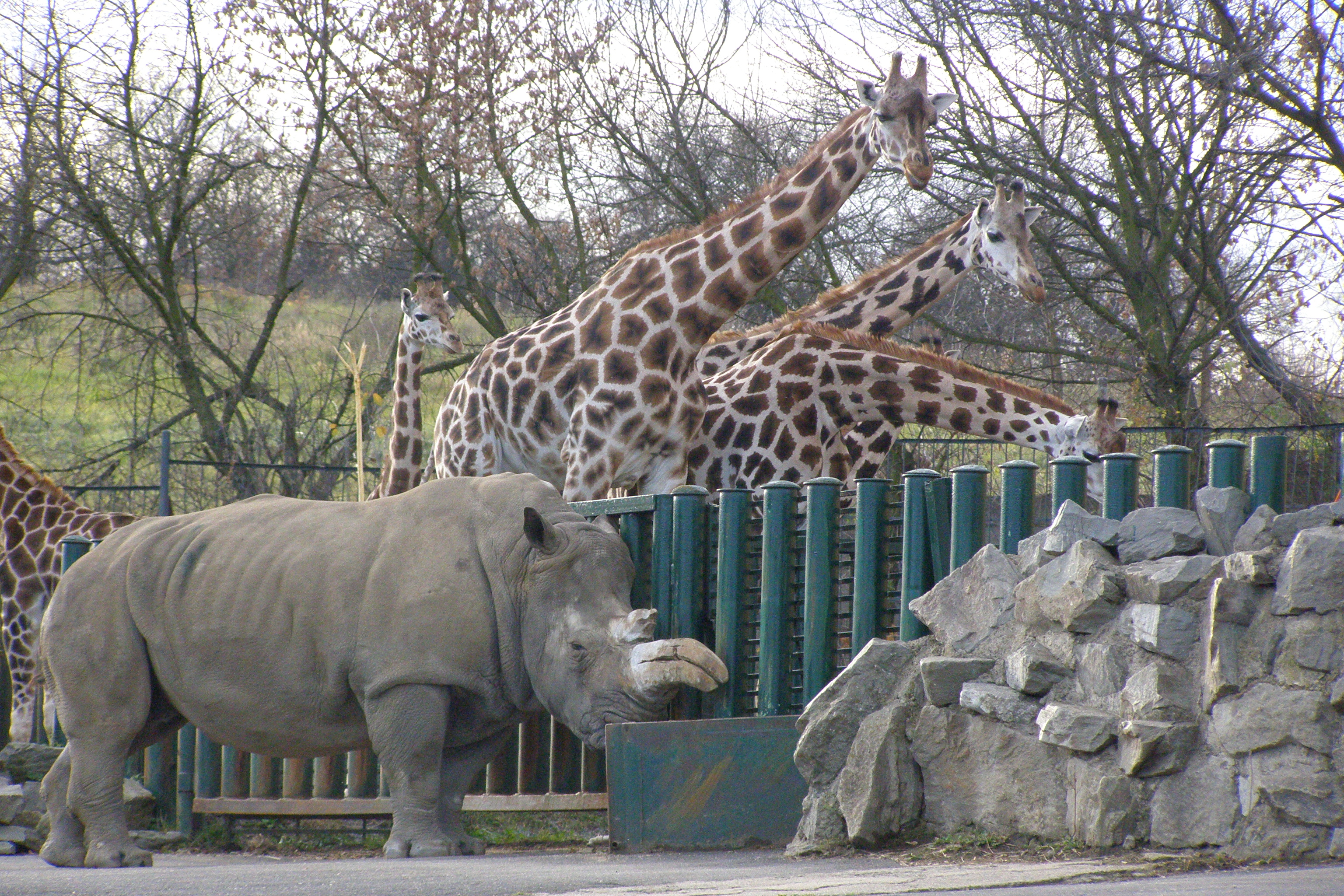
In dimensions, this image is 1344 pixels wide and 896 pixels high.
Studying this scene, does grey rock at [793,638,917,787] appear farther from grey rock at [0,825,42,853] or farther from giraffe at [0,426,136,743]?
giraffe at [0,426,136,743]

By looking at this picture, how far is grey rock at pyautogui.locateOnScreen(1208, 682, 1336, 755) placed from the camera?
371 cm

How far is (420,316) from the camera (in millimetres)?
9945

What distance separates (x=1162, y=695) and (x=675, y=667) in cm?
172

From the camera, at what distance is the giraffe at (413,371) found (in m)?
9.64

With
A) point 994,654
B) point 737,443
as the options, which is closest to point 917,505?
point 994,654

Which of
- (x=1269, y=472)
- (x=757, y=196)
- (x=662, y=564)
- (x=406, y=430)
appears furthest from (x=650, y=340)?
(x=1269, y=472)

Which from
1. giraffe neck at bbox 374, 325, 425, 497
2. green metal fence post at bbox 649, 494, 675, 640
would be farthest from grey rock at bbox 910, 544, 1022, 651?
giraffe neck at bbox 374, 325, 425, 497

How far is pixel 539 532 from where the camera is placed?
5305 mm

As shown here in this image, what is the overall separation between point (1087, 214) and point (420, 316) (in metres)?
6.56

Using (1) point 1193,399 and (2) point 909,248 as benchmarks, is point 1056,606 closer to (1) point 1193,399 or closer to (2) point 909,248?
(2) point 909,248

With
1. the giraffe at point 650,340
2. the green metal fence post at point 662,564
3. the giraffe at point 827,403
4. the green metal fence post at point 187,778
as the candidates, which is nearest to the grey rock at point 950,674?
Answer: the green metal fence post at point 662,564

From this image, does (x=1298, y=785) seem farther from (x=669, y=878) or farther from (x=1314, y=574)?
(x=669, y=878)

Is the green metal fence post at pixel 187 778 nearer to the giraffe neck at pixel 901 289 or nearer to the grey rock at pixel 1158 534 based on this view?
the giraffe neck at pixel 901 289

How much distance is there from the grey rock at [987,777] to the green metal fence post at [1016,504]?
1.78 ft
